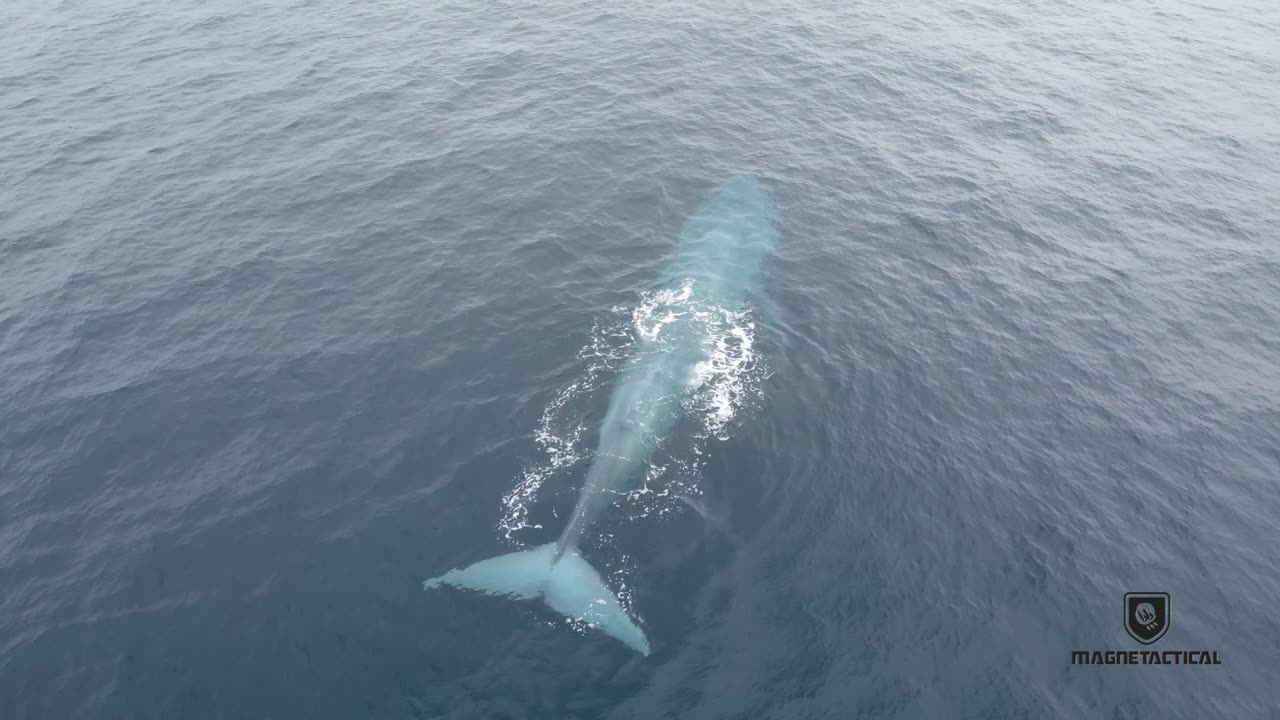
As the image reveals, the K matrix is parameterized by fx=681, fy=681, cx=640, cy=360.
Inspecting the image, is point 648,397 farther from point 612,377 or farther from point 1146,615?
point 1146,615

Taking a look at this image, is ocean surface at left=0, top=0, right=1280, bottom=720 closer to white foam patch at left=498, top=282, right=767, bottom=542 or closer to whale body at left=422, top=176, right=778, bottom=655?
white foam patch at left=498, top=282, right=767, bottom=542

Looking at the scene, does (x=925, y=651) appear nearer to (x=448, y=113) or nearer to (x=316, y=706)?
(x=316, y=706)

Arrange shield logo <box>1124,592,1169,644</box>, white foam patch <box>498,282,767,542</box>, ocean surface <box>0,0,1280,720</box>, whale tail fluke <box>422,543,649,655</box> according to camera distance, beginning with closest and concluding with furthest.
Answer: ocean surface <box>0,0,1280,720</box> < shield logo <box>1124,592,1169,644</box> < whale tail fluke <box>422,543,649,655</box> < white foam patch <box>498,282,767,542</box>

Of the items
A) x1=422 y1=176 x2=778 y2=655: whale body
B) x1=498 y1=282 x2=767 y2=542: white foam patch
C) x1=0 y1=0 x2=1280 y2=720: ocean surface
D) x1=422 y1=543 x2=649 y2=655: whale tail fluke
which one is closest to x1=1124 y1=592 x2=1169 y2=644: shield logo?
x1=0 y1=0 x2=1280 y2=720: ocean surface

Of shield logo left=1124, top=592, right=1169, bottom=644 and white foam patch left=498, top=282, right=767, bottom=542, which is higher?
white foam patch left=498, top=282, right=767, bottom=542

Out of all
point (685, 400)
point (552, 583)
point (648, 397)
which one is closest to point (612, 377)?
point (648, 397)

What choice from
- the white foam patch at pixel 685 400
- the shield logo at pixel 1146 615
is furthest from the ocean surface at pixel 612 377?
the shield logo at pixel 1146 615
